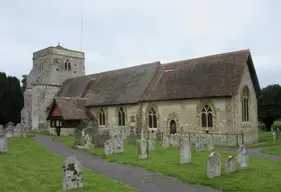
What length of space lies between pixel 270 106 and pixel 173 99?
2128 centimetres

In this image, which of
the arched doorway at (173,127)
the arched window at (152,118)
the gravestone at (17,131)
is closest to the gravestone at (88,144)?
the arched window at (152,118)

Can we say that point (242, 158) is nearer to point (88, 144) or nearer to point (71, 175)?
point (71, 175)

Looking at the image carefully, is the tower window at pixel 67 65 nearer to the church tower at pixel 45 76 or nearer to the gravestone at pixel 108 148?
the church tower at pixel 45 76

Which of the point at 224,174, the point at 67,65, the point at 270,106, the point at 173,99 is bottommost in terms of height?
the point at 224,174

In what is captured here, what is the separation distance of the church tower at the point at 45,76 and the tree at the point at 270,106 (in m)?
29.4

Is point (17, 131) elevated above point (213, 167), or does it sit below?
above

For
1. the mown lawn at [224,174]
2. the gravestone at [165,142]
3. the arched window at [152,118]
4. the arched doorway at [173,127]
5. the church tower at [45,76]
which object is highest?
the church tower at [45,76]

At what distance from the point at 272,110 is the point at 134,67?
21.1m

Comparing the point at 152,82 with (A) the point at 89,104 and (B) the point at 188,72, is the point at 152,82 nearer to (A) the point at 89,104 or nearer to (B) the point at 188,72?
(B) the point at 188,72

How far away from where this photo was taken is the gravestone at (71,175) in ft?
27.5

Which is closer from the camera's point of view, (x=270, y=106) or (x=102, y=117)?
(x=102, y=117)

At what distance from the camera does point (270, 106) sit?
37.4 m

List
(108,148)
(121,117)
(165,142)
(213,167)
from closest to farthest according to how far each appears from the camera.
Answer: (213,167), (108,148), (165,142), (121,117)

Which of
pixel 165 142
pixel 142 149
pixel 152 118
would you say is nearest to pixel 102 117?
pixel 152 118
